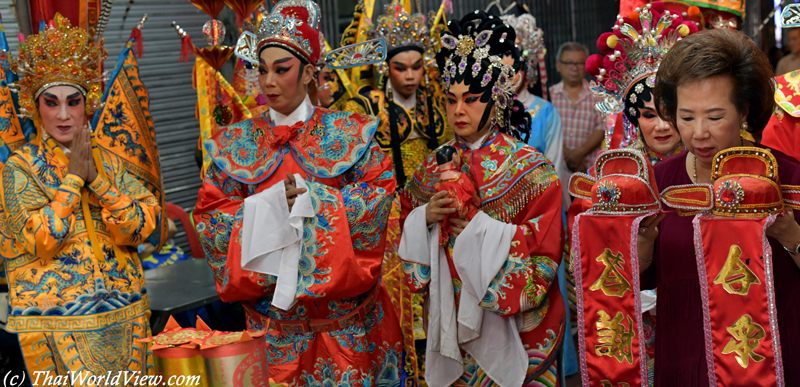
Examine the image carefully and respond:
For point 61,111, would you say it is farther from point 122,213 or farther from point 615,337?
point 615,337

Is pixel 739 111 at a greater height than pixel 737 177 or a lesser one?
greater

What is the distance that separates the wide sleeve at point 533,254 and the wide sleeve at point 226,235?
0.80 metres

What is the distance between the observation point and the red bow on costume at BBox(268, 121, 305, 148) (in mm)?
2729

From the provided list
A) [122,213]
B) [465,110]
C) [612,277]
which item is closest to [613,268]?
[612,277]

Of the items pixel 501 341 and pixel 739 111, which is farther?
pixel 501 341

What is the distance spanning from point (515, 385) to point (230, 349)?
1262mm

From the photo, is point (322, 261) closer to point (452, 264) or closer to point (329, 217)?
point (329, 217)

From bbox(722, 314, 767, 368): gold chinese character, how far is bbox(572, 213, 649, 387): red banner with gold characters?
194mm

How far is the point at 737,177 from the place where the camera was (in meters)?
1.47

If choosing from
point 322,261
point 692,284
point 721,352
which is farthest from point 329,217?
point 721,352

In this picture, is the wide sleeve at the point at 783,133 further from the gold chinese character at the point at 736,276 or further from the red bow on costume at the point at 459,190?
the red bow on costume at the point at 459,190

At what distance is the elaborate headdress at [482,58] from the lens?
260 cm

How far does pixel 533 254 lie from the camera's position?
254 centimetres

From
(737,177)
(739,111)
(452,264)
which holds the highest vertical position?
(739,111)
